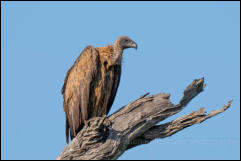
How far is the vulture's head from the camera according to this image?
10419 mm

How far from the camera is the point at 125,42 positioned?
413 inches

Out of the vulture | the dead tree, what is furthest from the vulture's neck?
the dead tree

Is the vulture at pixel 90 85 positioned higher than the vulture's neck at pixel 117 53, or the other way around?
the vulture's neck at pixel 117 53

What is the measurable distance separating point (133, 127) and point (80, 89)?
1740 millimetres

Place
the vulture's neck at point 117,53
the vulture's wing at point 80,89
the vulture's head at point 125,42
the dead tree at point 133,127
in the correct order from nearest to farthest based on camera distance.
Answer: the dead tree at point 133,127 < the vulture's wing at point 80,89 < the vulture's neck at point 117,53 < the vulture's head at point 125,42

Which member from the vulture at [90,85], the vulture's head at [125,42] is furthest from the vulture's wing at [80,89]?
the vulture's head at [125,42]

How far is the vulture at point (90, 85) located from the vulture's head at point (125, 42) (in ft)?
0.56

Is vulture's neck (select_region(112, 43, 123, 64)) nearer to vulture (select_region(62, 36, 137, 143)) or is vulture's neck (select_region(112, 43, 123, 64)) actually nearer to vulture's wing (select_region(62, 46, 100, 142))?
vulture (select_region(62, 36, 137, 143))

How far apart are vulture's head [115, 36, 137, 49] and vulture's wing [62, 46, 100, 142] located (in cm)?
73

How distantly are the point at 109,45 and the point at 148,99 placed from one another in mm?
2104

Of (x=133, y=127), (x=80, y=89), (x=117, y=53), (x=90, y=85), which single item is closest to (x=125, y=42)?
(x=117, y=53)

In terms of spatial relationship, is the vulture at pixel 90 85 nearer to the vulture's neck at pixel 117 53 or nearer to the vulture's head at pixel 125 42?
the vulture's neck at pixel 117 53

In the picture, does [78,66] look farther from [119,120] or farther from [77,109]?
[119,120]

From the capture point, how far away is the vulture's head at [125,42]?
10.4 metres
